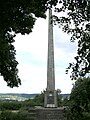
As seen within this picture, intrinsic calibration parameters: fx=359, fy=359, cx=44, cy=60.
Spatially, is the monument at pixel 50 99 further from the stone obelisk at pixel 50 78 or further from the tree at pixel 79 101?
the tree at pixel 79 101

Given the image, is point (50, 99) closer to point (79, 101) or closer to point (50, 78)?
point (50, 78)

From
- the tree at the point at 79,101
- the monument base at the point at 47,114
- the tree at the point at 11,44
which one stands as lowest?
the tree at the point at 79,101

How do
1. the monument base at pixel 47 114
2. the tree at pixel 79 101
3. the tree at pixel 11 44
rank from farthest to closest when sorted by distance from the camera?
the monument base at pixel 47 114 → the tree at pixel 11 44 → the tree at pixel 79 101

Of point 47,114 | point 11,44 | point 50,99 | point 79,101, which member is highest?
point 11,44

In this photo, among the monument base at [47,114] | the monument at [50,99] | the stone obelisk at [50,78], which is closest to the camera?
the monument base at [47,114]

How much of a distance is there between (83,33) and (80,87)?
0.84 metres

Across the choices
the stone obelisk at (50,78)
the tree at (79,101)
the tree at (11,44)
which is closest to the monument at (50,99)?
the stone obelisk at (50,78)

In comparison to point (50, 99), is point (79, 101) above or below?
below

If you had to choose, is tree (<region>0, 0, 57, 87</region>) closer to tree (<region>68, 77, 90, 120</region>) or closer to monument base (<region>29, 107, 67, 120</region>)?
tree (<region>68, 77, 90, 120</region>)

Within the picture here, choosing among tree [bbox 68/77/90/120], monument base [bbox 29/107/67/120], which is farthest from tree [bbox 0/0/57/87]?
monument base [bbox 29/107/67/120]

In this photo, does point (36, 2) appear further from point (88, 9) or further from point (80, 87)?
point (80, 87)

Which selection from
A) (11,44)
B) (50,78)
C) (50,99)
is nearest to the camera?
(11,44)

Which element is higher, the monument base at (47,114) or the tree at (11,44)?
the tree at (11,44)

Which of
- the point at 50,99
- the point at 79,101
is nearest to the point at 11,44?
the point at 79,101
